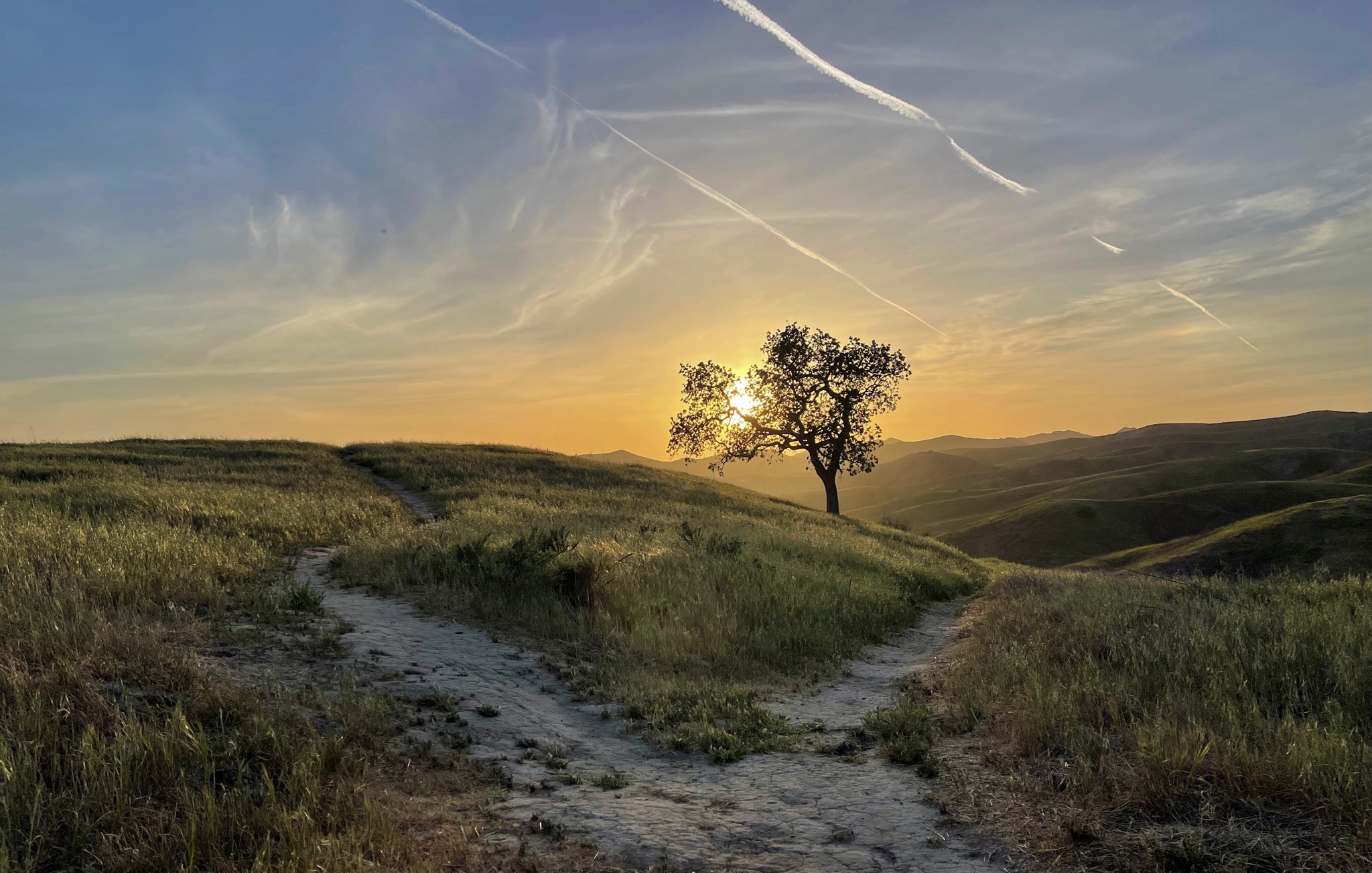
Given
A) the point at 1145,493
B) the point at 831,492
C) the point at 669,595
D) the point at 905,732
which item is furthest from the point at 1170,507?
the point at 905,732

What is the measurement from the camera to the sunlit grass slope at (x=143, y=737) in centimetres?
425

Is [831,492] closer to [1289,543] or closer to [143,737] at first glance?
[1289,543]

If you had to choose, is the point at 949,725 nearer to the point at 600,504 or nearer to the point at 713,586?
the point at 713,586

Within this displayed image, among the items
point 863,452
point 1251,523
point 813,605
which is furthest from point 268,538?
point 1251,523

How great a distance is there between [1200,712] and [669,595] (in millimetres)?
8317

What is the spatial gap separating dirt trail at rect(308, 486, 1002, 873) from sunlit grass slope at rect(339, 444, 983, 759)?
0.57m

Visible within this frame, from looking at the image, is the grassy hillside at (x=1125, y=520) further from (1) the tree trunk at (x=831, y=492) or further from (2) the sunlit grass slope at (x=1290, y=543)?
(1) the tree trunk at (x=831, y=492)

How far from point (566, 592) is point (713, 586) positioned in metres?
2.85

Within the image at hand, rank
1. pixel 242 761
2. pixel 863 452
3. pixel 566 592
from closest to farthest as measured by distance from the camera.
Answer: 1. pixel 242 761
2. pixel 566 592
3. pixel 863 452

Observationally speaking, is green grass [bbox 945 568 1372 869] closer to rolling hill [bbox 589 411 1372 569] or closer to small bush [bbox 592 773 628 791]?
small bush [bbox 592 773 628 791]

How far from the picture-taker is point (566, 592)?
12.6m

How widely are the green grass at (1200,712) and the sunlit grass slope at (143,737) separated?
5.51 meters

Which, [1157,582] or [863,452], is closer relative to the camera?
[1157,582]

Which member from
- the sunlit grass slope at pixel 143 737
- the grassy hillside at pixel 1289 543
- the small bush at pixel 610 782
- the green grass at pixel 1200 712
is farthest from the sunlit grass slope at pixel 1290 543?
the sunlit grass slope at pixel 143 737
